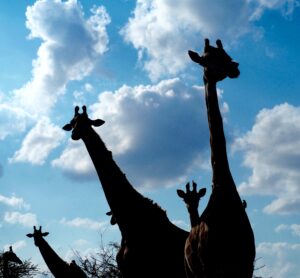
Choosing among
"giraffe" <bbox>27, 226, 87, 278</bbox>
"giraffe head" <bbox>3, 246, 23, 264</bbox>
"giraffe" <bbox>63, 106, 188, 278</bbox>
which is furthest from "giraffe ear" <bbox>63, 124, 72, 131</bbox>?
"giraffe head" <bbox>3, 246, 23, 264</bbox>

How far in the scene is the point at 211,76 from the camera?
7.53m

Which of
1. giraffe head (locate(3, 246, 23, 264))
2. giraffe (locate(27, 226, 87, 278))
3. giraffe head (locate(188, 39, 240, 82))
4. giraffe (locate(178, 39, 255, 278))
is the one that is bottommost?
giraffe (locate(178, 39, 255, 278))

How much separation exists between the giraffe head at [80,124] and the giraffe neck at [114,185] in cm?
22

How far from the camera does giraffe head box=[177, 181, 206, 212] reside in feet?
34.0

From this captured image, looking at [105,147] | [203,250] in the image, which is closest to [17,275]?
[105,147]

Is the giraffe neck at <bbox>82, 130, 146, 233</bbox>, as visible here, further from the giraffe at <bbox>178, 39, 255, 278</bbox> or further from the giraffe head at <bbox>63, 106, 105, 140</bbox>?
the giraffe at <bbox>178, 39, 255, 278</bbox>

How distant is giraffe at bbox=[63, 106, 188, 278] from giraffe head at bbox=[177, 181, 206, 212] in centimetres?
55

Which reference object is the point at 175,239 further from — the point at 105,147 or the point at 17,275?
the point at 17,275

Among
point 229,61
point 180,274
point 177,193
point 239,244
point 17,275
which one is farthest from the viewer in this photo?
point 17,275

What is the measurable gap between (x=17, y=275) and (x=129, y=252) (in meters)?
19.9

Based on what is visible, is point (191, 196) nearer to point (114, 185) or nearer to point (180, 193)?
point (180, 193)

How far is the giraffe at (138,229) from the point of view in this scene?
972cm

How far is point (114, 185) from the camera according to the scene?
1056cm

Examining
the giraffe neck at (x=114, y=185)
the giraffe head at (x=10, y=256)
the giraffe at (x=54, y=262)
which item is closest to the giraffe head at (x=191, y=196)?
the giraffe neck at (x=114, y=185)
